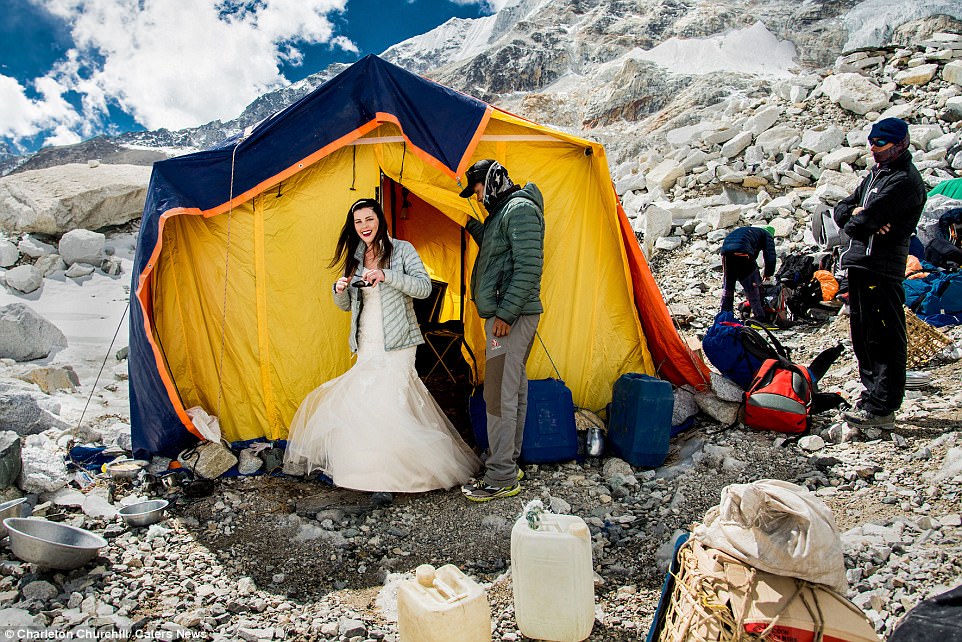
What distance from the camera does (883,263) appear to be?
13.1 ft

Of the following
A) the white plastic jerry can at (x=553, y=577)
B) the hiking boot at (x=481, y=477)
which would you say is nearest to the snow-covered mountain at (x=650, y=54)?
the hiking boot at (x=481, y=477)

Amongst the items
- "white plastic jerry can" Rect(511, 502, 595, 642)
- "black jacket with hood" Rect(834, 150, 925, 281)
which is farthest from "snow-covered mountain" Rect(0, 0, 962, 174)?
"white plastic jerry can" Rect(511, 502, 595, 642)

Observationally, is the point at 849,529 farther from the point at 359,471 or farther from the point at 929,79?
the point at 929,79

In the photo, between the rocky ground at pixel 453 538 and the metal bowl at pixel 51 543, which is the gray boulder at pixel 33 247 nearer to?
the rocky ground at pixel 453 538

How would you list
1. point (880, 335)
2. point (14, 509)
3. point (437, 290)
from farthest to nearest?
point (437, 290) → point (880, 335) → point (14, 509)

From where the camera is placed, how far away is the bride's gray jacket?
154 inches

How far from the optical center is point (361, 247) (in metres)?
4.07

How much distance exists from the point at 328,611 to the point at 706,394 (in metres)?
3.23

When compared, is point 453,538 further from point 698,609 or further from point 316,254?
point 316,254

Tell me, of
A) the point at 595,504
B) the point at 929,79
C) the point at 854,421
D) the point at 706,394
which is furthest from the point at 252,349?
the point at 929,79

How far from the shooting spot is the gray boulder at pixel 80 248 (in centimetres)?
875

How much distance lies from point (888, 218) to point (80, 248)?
981cm

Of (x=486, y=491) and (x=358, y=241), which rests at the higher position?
(x=358, y=241)

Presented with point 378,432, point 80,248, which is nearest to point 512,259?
point 378,432
